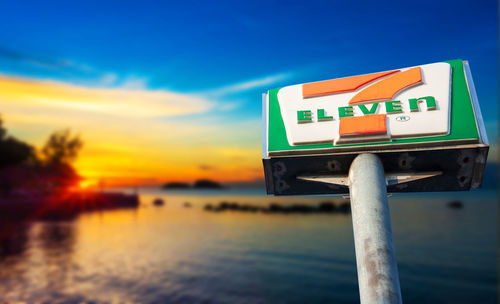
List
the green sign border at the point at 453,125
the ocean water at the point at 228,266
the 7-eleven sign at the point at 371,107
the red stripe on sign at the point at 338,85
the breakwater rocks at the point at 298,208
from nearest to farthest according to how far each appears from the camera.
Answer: the green sign border at the point at 453,125 < the 7-eleven sign at the point at 371,107 < the red stripe on sign at the point at 338,85 < the ocean water at the point at 228,266 < the breakwater rocks at the point at 298,208

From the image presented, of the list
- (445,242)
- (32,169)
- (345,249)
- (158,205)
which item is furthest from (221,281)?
(158,205)

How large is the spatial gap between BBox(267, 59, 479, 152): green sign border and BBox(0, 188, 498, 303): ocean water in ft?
42.4

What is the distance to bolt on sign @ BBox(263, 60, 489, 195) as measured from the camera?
2289mm

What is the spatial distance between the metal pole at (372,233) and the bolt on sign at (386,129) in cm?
16

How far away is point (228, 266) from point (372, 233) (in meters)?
20.0

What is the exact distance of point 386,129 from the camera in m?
2.34

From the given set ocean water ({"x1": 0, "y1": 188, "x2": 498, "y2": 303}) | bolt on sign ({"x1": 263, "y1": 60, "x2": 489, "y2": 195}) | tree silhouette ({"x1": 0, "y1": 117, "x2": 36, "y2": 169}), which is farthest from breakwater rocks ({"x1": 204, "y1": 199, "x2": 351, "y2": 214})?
bolt on sign ({"x1": 263, "y1": 60, "x2": 489, "y2": 195})

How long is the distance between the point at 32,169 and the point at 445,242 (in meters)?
70.9

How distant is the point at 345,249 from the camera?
83.5 ft

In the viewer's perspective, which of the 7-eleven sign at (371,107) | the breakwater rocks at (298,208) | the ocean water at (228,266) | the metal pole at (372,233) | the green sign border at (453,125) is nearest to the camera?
the metal pole at (372,233)

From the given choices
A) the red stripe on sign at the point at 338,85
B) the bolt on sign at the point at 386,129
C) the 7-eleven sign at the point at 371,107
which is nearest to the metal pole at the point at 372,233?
the bolt on sign at the point at 386,129

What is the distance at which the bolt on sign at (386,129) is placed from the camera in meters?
2.29

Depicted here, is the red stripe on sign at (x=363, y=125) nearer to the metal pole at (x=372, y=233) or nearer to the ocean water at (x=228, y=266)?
the metal pole at (x=372, y=233)

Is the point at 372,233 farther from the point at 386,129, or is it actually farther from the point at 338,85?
the point at 338,85
